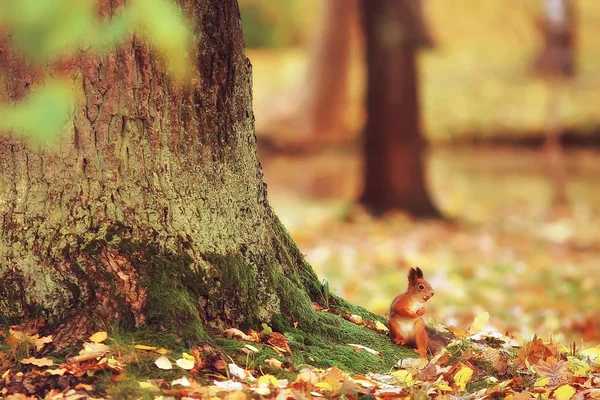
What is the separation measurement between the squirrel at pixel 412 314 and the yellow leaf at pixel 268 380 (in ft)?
2.71

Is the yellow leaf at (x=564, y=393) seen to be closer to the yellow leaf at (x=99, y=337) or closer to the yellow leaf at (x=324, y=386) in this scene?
the yellow leaf at (x=324, y=386)

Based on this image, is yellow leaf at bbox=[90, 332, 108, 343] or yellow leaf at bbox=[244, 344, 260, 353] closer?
yellow leaf at bbox=[90, 332, 108, 343]

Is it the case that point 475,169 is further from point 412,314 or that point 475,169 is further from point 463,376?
point 463,376

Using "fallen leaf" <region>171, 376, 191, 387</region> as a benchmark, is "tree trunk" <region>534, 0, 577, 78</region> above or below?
above

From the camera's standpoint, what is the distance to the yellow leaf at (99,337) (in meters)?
3.05

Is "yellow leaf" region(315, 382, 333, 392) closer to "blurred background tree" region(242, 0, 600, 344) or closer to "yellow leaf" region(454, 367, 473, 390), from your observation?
"yellow leaf" region(454, 367, 473, 390)

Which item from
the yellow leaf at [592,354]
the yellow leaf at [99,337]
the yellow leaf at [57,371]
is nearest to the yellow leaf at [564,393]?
the yellow leaf at [592,354]

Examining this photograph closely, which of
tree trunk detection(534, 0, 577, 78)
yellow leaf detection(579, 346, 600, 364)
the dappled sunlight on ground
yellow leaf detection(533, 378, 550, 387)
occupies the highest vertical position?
tree trunk detection(534, 0, 577, 78)

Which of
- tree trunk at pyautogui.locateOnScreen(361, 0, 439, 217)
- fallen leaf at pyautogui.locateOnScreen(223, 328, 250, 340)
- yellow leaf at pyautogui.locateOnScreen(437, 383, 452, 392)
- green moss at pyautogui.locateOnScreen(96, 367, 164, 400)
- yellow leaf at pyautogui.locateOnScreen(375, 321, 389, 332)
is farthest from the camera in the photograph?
tree trunk at pyautogui.locateOnScreen(361, 0, 439, 217)

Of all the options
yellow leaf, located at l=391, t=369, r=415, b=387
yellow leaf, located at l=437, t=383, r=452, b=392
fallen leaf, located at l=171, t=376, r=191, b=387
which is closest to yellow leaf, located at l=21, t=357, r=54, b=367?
fallen leaf, located at l=171, t=376, r=191, b=387

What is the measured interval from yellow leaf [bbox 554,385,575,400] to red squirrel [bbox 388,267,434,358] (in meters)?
0.62

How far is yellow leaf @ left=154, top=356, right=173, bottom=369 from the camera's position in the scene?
299 centimetres

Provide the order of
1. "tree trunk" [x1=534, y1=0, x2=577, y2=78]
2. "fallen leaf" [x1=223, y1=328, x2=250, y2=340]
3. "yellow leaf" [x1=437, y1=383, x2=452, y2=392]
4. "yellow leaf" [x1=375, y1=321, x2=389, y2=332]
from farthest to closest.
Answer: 1. "tree trunk" [x1=534, y1=0, x2=577, y2=78]
2. "yellow leaf" [x1=375, y1=321, x2=389, y2=332]
3. "fallen leaf" [x1=223, y1=328, x2=250, y2=340]
4. "yellow leaf" [x1=437, y1=383, x2=452, y2=392]

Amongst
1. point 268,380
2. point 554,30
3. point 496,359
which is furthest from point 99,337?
point 554,30
